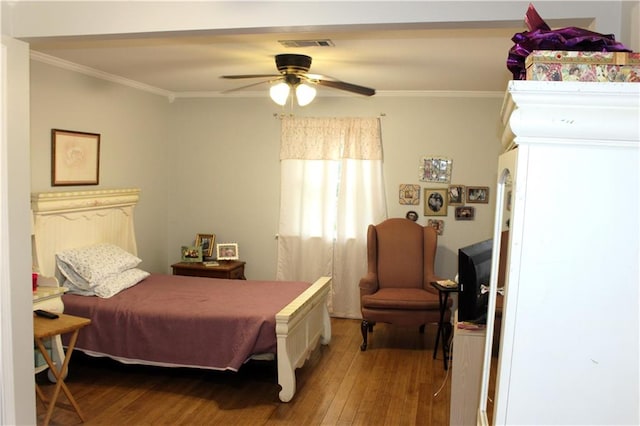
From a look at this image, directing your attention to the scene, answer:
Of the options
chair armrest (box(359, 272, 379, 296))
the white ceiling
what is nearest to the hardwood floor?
chair armrest (box(359, 272, 379, 296))

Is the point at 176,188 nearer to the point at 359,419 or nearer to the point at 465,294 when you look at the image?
the point at 359,419

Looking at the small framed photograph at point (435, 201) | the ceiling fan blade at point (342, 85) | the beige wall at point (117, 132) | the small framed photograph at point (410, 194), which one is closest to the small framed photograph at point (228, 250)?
the beige wall at point (117, 132)

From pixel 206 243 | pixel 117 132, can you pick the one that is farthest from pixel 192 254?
pixel 117 132

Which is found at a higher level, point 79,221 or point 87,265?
point 79,221

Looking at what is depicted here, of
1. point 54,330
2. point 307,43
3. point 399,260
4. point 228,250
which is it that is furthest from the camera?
point 228,250

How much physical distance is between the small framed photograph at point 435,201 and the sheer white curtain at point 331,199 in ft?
1.51

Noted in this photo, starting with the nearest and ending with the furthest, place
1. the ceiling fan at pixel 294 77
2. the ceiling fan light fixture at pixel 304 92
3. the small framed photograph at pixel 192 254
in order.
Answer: the ceiling fan at pixel 294 77 → the ceiling fan light fixture at pixel 304 92 → the small framed photograph at pixel 192 254

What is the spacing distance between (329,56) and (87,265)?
2.51m

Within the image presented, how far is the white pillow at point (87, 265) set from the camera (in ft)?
15.0

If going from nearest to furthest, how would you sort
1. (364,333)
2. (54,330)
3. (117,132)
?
1. (54,330)
2. (364,333)
3. (117,132)

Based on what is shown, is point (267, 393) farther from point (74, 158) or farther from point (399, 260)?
point (74, 158)

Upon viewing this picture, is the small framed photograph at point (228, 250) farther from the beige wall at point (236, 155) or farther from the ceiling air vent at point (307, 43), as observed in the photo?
the ceiling air vent at point (307, 43)

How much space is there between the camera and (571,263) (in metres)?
1.04

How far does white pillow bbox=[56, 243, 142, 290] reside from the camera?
4.59 metres
